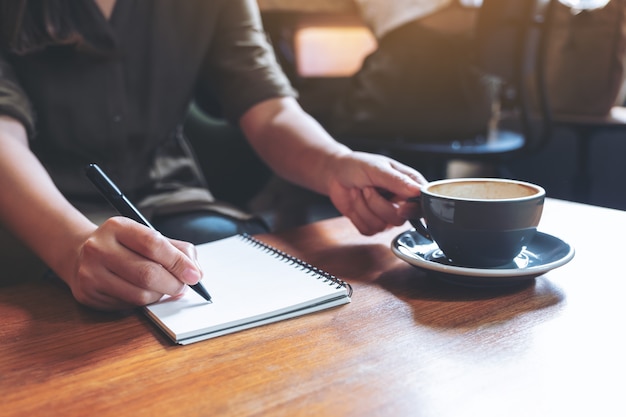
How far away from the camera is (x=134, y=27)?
0.99 metres

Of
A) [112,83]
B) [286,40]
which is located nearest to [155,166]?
[112,83]

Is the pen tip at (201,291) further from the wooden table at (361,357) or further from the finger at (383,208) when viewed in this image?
the finger at (383,208)

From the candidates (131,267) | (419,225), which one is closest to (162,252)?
(131,267)

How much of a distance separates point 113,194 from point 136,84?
49cm

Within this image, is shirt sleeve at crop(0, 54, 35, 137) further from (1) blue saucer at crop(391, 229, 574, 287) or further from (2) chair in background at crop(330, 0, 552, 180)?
(2) chair in background at crop(330, 0, 552, 180)

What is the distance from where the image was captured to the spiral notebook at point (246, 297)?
0.50 meters

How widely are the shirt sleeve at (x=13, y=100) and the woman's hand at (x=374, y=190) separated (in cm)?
40

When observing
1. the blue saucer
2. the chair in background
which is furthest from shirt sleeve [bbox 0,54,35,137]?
the chair in background

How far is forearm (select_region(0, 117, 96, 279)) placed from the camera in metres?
0.61

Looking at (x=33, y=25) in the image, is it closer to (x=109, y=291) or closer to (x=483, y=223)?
(x=109, y=291)

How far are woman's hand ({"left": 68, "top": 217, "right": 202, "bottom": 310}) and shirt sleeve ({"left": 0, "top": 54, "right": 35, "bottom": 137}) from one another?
1.13ft

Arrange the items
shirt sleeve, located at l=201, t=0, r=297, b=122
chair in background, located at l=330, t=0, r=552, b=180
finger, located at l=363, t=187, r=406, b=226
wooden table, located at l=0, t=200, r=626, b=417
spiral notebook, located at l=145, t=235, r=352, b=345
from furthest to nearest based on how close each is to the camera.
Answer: chair in background, located at l=330, t=0, r=552, b=180
shirt sleeve, located at l=201, t=0, r=297, b=122
finger, located at l=363, t=187, r=406, b=226
spiral notebook, located at l=145, t=235, r=352, b=345
wooden table, located at l=0, t=200, r=626, b=417

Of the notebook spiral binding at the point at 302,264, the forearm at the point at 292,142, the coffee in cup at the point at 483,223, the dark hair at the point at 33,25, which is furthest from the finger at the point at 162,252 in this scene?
the dark hair at the point at 33,25

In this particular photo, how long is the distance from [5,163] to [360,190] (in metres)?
0.40
